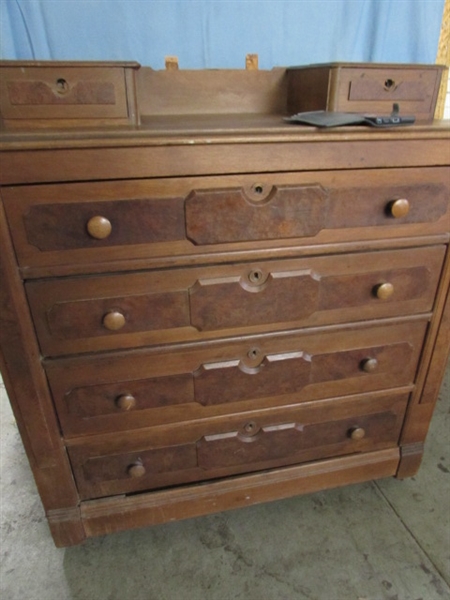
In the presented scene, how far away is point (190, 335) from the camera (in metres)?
1.03

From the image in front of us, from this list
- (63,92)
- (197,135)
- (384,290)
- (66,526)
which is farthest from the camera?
(66,526)

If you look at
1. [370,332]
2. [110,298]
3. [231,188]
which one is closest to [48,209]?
[110,298]

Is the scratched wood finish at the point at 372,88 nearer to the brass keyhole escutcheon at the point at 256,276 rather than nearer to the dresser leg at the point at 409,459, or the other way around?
the brass keyhole escutcheon at the point at 256,276

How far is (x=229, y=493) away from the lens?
4.15 ft

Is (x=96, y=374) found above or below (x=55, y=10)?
below

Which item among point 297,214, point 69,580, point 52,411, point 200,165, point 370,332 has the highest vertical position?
point 200,165

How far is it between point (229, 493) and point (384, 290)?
2.39 feet

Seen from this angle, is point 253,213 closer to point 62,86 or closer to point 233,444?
point 62,86

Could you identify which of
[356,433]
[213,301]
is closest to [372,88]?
[213,301]

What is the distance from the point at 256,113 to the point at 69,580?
1411 mm

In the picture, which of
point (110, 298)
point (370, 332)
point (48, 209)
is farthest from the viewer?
point (370, 332)

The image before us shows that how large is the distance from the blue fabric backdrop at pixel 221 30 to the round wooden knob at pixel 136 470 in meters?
1.17

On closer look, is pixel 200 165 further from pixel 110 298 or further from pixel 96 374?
pixel 96 374

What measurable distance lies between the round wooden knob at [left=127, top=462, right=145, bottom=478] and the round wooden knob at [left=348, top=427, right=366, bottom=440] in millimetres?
609
